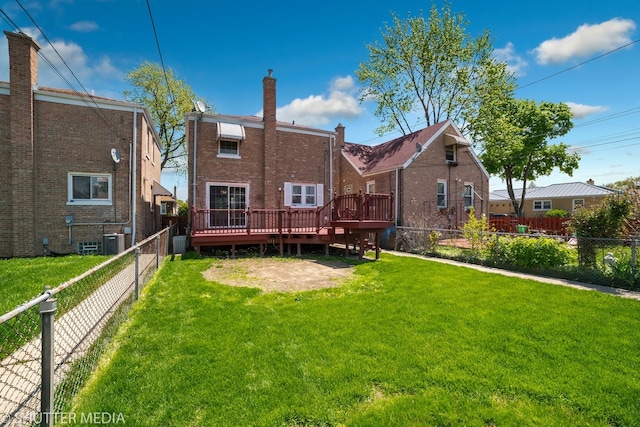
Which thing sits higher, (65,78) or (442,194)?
(65,78)

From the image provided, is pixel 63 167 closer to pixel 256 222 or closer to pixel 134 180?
pixel 134 180

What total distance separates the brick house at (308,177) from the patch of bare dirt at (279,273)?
5.36 feet

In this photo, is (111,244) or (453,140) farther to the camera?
(453,140)

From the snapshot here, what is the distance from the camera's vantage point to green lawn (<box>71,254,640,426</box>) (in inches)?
103

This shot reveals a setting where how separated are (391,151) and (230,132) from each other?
34.4 feet

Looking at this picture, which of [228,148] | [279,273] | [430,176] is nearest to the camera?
[279,273]

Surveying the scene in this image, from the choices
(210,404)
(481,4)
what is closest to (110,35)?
(210,404)

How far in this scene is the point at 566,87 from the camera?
1559 centimetres

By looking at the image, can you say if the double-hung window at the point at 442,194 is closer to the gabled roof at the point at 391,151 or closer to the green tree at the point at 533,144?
the gabled roof at the point at 391,151

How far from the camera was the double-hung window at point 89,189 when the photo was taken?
11336 mm

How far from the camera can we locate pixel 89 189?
11625 millimetres

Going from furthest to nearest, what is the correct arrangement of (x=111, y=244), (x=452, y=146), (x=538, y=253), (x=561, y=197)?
(x=561, y=197), (x=452, y=146), (x=111, y=244), (x=538, y=253)

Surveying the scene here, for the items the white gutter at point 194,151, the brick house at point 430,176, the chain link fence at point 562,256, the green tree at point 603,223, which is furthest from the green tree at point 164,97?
the green tree at point 603,223

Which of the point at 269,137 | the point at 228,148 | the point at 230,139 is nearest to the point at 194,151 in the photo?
the point at 228,148
